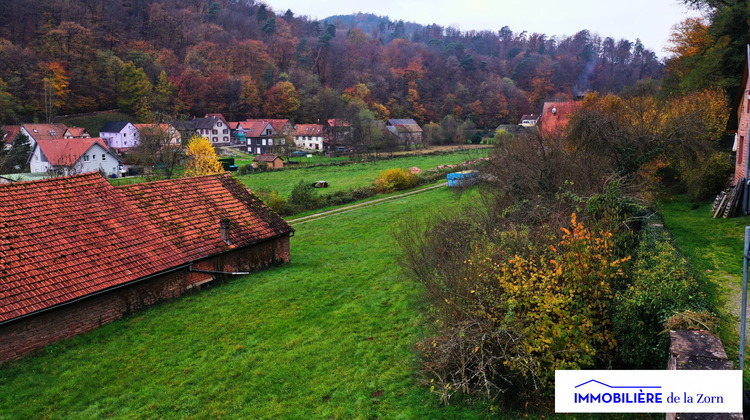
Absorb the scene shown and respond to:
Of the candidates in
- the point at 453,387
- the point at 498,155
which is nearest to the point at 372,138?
the point at 498,155

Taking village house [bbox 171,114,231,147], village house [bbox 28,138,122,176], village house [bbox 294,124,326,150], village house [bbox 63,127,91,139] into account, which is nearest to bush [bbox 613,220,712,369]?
village house [bbox 28,138,122,176]

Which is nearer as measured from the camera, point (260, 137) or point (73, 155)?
point (73, 155)

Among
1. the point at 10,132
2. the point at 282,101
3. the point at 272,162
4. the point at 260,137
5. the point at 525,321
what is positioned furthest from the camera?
the point at 282,101

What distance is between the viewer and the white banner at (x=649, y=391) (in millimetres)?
6070

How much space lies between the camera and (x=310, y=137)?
90.3 meters

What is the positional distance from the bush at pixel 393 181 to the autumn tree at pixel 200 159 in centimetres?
1469

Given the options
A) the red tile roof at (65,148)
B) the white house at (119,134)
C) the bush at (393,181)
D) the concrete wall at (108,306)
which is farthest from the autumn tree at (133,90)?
the concrete wall at (108,306)

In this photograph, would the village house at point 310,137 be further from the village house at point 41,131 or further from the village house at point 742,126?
the village house at point 742,126

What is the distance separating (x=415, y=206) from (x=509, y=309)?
26722mm

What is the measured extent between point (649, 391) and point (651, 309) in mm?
1539

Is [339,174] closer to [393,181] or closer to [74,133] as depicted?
[393,181]

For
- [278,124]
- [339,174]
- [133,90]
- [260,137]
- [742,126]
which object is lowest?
[339,174]

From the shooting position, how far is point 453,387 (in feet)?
28.6

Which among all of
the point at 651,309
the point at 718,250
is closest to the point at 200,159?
the point at 718,250
